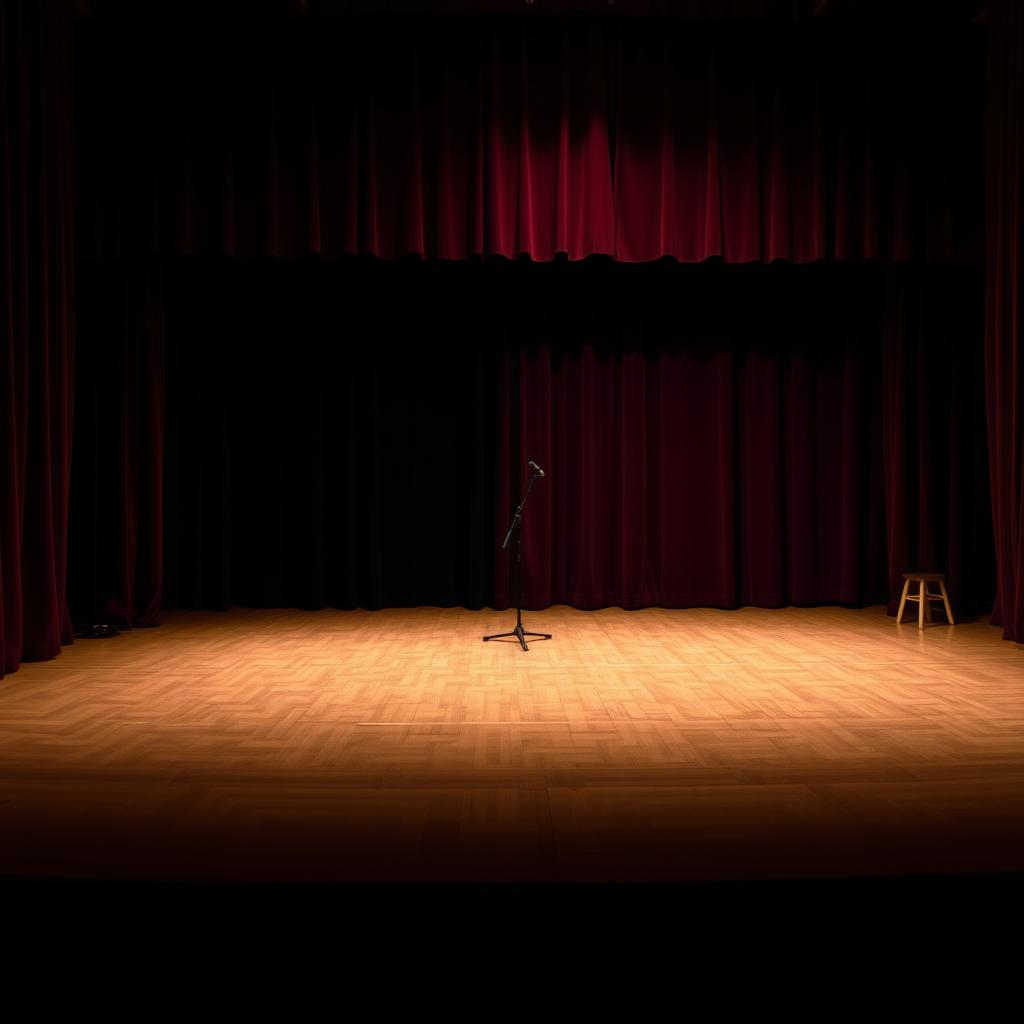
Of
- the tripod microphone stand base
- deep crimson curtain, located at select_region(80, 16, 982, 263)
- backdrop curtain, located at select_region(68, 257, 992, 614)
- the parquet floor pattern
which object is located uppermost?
deep crimson curtain, located at select_region(80, 16, 982, 263)

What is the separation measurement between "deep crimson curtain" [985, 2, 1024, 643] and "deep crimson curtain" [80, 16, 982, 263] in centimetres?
52

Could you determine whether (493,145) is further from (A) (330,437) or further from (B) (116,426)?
(B) (116,426)

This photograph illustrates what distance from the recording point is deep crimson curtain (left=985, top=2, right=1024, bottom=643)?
494cm

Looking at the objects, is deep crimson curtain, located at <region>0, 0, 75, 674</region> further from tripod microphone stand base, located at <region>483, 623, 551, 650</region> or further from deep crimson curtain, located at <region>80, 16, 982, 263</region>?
tripod microphone stand base, located at <region>483, 623, 551, 650</region>

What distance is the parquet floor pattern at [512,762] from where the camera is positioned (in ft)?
7.33

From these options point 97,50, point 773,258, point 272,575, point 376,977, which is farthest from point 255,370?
point 376,977

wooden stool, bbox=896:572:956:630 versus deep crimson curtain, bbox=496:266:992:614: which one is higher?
deep crimson curtain, bbox=496:266:992:614

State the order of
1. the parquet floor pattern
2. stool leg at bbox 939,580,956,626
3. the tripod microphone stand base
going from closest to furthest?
1. the parquet floor pattern
2. the tripod microphone stand base
3. stool leg at bbox 939,580,956,626

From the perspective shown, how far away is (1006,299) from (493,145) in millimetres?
3074

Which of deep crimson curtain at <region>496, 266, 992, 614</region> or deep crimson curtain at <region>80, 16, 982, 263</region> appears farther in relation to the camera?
deep crimson curtain at <region>496, 266, 992, 614</region>

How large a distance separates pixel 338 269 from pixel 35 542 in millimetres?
2792

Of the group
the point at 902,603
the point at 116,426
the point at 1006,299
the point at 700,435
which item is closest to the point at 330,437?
the point at 116,426

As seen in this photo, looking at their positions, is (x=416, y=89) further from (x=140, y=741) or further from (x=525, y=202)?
(x=140, y=741)

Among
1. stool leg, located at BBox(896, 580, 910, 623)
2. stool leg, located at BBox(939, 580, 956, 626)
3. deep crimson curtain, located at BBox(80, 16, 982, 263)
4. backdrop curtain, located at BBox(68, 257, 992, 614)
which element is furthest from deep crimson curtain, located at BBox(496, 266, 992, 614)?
deep crimson curtain, located at BBox(80, 16, 982, 263)
